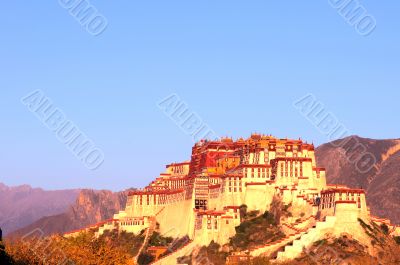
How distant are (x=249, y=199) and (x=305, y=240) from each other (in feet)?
73.7

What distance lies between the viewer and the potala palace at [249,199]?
154625 millimetres

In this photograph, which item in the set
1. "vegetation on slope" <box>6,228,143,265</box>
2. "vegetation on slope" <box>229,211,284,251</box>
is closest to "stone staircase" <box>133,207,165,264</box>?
"vegetation on slope" <box>229,211,284,251</box>

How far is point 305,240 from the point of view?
495 ft

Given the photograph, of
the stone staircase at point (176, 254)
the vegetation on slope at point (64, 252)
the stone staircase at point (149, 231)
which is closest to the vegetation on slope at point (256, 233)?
the stone staircase at point (176, 254)

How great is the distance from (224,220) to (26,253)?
→ 7025 centimetres

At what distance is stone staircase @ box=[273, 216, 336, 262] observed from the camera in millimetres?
149250

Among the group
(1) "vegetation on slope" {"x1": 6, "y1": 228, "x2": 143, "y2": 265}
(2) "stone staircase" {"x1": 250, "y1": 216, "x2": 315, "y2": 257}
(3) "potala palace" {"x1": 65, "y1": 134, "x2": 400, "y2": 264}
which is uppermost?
(3) "potala palace" {"x1": 65, "y1": 134, "x2": 400, "y2": 264}

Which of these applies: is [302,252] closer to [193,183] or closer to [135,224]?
[193,183]

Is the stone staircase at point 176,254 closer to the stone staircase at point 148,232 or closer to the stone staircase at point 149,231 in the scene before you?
the stone staircase at point 149,231

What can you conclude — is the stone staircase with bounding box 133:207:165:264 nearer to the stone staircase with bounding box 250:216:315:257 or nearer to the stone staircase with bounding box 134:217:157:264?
the stone staircase with bounding box 134:217:157:264

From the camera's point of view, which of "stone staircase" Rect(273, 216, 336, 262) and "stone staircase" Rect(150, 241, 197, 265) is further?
"stone staircase" Rect(150, 241, 197, 265)

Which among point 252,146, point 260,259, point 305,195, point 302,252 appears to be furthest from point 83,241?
point 252,146

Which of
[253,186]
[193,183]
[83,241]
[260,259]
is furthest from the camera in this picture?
[193,183]

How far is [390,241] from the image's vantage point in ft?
522
